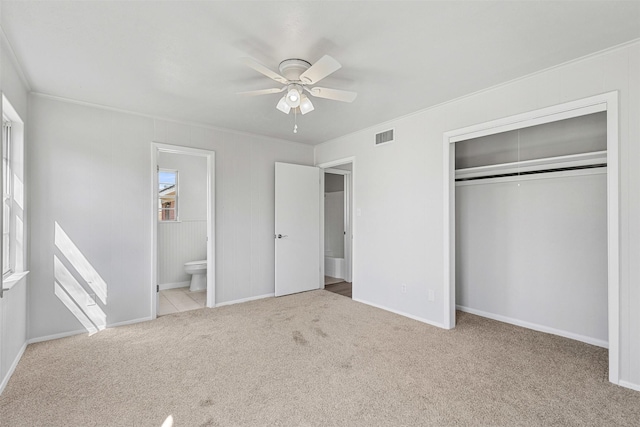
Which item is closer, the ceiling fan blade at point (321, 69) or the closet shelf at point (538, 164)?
the ceiling fan blade at point (321, 69)

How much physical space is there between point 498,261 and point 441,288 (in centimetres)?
85

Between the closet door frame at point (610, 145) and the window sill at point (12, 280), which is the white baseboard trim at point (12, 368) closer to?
the window sill at point (12, 280)

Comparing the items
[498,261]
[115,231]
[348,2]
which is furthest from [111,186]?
[498,261]

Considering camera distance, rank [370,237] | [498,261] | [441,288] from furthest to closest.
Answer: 1. [370,237]
2. [498,261]
3. [441,288]

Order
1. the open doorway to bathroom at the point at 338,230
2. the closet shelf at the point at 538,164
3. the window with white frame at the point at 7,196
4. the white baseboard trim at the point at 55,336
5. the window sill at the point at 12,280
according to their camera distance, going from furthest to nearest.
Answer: the open doorway to bathroom at the point at 338,230
the white baseboard trim at the point at 55,336
the closet shelf at the point at 538,164
the window with white frame at the point at 7,196
the window sill at the point at 12,280

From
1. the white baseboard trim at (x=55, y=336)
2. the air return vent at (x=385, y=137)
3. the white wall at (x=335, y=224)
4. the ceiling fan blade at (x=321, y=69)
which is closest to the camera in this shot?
the ceiling fan blade at (x=321, y=69)

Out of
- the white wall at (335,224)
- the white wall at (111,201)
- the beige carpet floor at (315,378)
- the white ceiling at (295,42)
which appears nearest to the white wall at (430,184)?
the white ceiling at (295,42)

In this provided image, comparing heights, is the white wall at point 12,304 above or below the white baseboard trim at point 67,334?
above

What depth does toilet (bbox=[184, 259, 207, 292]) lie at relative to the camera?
17.0ft

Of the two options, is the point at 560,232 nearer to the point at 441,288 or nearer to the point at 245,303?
the point at 441,288

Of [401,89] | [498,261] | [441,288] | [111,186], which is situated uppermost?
[401,89]

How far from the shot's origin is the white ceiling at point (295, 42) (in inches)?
74.2

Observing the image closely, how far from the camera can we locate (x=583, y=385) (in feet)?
7.49

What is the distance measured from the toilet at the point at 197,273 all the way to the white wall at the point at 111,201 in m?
1.07
